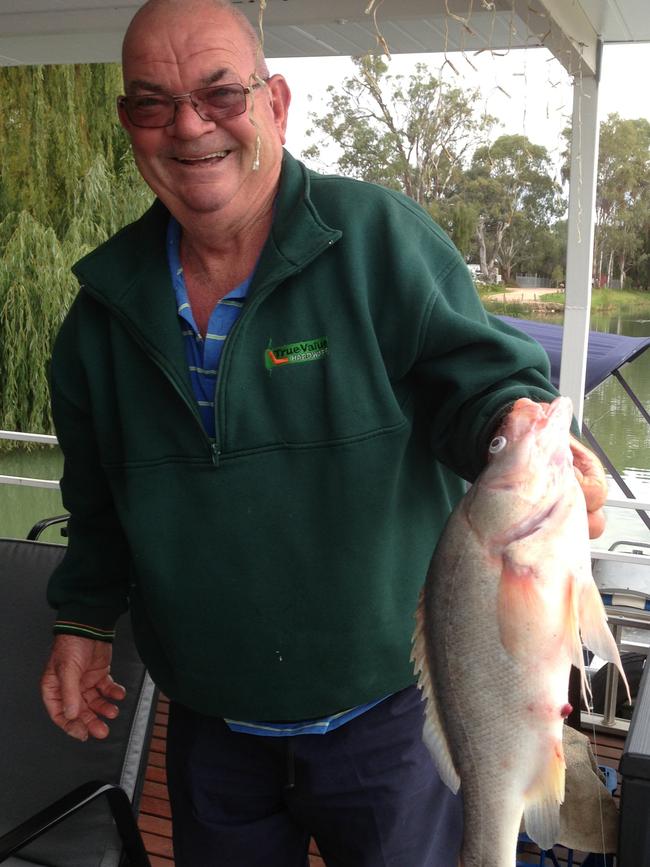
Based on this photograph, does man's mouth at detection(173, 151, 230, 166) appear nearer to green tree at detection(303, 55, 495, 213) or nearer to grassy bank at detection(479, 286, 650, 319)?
green tree at detection(303, 55, 495, 213)

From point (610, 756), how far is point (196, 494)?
263 cm

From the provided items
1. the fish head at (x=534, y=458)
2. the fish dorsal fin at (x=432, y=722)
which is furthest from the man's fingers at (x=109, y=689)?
the fish head at (x=534, y=458)

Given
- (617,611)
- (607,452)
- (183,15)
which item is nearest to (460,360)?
(183,15)

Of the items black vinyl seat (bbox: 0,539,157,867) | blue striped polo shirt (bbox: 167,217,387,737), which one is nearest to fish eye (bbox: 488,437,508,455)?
blue striped polo shirt (bbox: 167,217,387,737)

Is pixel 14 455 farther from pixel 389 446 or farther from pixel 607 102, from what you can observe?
pixel 389 446

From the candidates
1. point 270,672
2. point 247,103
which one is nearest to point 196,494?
point 270,672

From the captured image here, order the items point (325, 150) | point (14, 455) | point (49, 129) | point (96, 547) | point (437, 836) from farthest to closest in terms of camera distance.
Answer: point (49, 129), point (14, 455), point (325, 150), point (96, 547), point (437, 836)

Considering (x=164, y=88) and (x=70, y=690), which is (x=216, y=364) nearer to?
(x=164, y=88)

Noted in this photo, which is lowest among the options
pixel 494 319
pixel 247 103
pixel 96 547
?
pixel 96 547

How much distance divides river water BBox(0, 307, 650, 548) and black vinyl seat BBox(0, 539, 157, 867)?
16.4 ft

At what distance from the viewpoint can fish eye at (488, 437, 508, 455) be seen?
101 cm

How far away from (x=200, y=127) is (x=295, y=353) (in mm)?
387

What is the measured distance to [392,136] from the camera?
4.90 m

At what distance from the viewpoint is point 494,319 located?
4.77 ft
